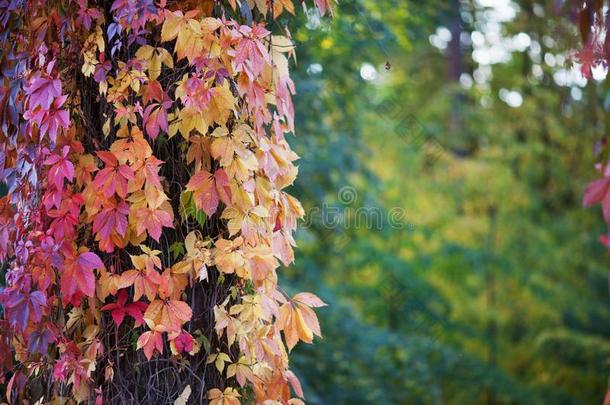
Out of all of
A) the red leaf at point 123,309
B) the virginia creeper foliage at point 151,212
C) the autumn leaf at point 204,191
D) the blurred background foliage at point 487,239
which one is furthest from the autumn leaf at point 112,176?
the blurred background foliage at point 487,239

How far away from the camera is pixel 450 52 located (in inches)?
381

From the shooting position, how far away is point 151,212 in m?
1.59

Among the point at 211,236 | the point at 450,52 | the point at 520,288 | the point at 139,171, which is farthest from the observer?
the point at 450,52

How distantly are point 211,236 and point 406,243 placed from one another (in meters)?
6.36

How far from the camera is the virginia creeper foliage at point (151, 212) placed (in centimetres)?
160

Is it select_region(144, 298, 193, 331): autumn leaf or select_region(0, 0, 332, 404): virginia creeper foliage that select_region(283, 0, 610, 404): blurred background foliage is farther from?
select_region(144, 298, 193, 331): autumn leaf

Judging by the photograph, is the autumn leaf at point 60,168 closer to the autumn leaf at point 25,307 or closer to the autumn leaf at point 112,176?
the autumn leaf at point 112,176

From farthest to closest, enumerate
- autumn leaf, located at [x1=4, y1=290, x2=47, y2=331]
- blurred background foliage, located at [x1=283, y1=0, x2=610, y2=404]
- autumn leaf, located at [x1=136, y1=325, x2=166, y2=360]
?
blurred background foliage, located at [x1=283, y1=0, x2=610, y2=404], autumn leaf, located at [x1=4, y1=290, x2=47, y2=331], autumn leaf, located at [x1=136, y1=325, x2=166, y2=360]

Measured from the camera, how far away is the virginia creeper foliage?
1.60m

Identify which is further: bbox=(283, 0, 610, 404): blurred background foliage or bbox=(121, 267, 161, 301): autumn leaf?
bbox=(283, 0, 610, 404): blurred background foliage

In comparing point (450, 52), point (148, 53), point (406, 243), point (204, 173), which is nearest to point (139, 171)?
point (204, 173)

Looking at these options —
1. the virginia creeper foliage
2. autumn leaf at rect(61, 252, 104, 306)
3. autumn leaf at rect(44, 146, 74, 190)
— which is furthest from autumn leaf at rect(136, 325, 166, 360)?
autumn leaf at rect(44, 146, 74, 190)

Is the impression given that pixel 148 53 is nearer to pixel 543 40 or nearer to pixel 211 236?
pixel 211 236

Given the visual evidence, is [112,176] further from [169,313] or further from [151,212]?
[169,313]
